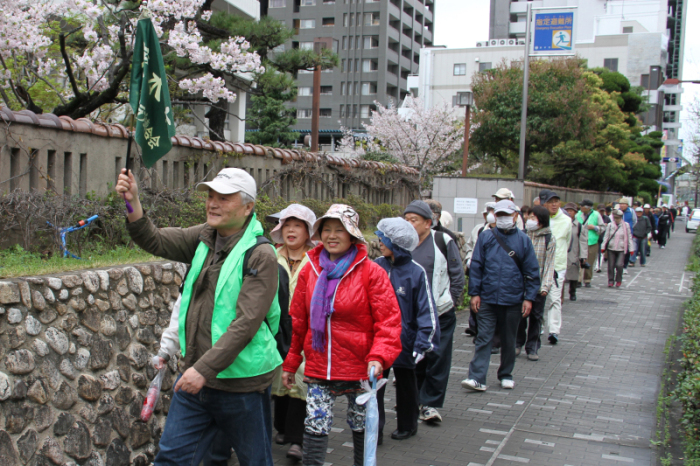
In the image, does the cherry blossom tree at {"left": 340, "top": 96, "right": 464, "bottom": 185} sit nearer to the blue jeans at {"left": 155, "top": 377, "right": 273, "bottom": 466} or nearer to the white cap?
the white cap

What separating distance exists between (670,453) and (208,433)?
3.73 meters

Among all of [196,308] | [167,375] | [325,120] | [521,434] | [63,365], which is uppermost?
[325,120]

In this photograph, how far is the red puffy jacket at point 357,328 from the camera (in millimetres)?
3973

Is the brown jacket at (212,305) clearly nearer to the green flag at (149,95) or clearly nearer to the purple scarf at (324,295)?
the green flag at (149,95)

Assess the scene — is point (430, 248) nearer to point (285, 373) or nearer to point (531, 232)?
point (285, 373)

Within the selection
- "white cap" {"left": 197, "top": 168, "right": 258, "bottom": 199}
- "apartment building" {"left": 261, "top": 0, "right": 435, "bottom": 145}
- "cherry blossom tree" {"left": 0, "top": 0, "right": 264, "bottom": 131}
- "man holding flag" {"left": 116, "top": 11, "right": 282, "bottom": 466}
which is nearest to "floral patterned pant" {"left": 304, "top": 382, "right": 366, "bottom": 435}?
"man holding flag" {"left": 116, "top": 11, "right": 282, "bottom": 466}

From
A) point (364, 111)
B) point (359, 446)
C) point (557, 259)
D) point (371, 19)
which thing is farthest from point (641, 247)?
point (371, 19)

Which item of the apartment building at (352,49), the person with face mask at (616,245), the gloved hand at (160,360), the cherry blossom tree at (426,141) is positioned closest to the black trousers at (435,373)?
the gloved hand at (160,360)

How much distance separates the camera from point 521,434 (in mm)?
5484

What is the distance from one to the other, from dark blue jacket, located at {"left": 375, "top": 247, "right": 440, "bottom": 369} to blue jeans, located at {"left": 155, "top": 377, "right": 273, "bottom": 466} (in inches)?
69.6

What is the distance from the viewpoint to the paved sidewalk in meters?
4.99

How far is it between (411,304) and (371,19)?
6686cm

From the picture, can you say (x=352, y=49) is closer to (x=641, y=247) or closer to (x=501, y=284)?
(x=641, y=247)

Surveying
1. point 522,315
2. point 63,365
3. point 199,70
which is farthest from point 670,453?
point 199,70
